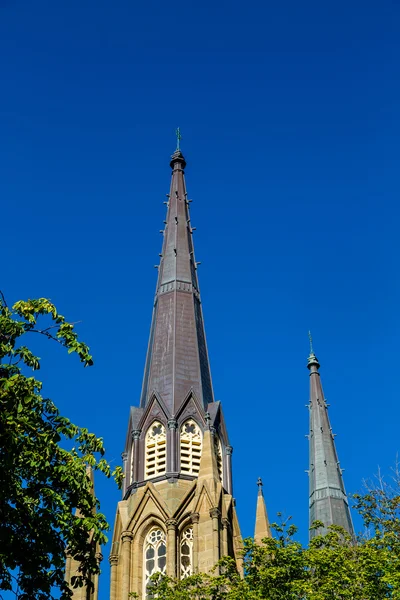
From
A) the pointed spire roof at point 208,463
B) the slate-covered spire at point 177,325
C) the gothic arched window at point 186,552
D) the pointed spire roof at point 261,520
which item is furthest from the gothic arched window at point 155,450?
the pointed spire roof at point 261,520

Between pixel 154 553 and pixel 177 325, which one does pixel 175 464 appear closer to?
pixel 154 553

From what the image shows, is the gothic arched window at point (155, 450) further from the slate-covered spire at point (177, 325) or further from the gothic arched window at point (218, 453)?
the gothic arched window at point (218, 453)

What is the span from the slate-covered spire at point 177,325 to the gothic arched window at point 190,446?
84 cm

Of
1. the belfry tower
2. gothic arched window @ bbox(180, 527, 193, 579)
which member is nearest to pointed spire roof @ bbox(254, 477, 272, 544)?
the belfry tower

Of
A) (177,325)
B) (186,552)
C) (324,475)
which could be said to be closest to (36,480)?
(186,552)

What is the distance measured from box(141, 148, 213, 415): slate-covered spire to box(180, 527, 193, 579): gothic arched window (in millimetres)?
4895

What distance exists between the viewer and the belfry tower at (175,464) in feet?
107

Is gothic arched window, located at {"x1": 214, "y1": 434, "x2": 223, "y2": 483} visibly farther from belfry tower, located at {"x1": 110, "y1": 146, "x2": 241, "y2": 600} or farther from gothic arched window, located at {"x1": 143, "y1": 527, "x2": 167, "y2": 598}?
gothic arched window, located at {"x1": 143, "y1": 527, "x2": 167, "y2": 598}

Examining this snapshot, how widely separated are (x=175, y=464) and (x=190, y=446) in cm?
113

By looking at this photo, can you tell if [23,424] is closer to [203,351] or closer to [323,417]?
[203,351]

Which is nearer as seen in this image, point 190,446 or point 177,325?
point 190,446

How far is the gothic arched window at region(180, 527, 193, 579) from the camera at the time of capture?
106ft

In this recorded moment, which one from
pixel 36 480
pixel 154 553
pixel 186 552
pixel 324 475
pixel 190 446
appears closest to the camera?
pixel 36 480

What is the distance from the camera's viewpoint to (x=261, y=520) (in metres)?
35.9
